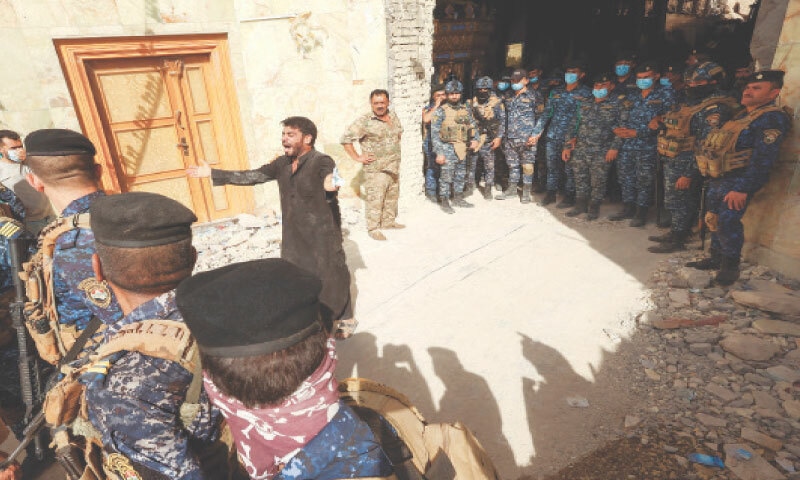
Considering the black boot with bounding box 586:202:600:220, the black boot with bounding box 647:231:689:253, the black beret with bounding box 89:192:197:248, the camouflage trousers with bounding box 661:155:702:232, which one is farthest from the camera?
the black boot with bounding box 586:202:600:220

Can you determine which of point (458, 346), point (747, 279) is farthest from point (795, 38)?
point (458, 346)

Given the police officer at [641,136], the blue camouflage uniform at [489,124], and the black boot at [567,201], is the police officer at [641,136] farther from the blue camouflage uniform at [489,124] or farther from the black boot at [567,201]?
the blue camouflage uniform at [489,124]

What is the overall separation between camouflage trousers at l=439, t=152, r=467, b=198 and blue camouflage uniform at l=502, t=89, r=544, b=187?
848mm

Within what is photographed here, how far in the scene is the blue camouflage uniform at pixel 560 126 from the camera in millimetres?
6262

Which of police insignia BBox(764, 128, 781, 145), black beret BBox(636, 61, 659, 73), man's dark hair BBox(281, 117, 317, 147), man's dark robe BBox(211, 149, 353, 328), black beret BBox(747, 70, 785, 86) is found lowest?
man's dark robe BBox(211, 149, 353, 328)

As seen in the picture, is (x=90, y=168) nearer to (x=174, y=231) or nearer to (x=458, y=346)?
(x=174, y=231)

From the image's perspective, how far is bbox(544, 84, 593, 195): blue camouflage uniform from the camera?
6.26 meters

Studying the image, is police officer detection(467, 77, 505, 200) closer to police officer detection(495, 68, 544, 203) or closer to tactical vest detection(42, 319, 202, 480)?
police officer detection(495, 68, 544, 203)

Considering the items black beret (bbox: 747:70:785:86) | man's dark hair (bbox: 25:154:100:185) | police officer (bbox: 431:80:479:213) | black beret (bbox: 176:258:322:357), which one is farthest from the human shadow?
police officer (bbox: 431:80:479:213)

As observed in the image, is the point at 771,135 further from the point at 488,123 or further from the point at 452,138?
the point at 488,123

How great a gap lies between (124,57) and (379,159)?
11.4ft

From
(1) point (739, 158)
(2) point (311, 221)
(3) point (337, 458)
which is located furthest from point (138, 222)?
(1) point (739, 158)

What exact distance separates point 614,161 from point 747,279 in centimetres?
259

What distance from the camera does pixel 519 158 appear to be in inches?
278
